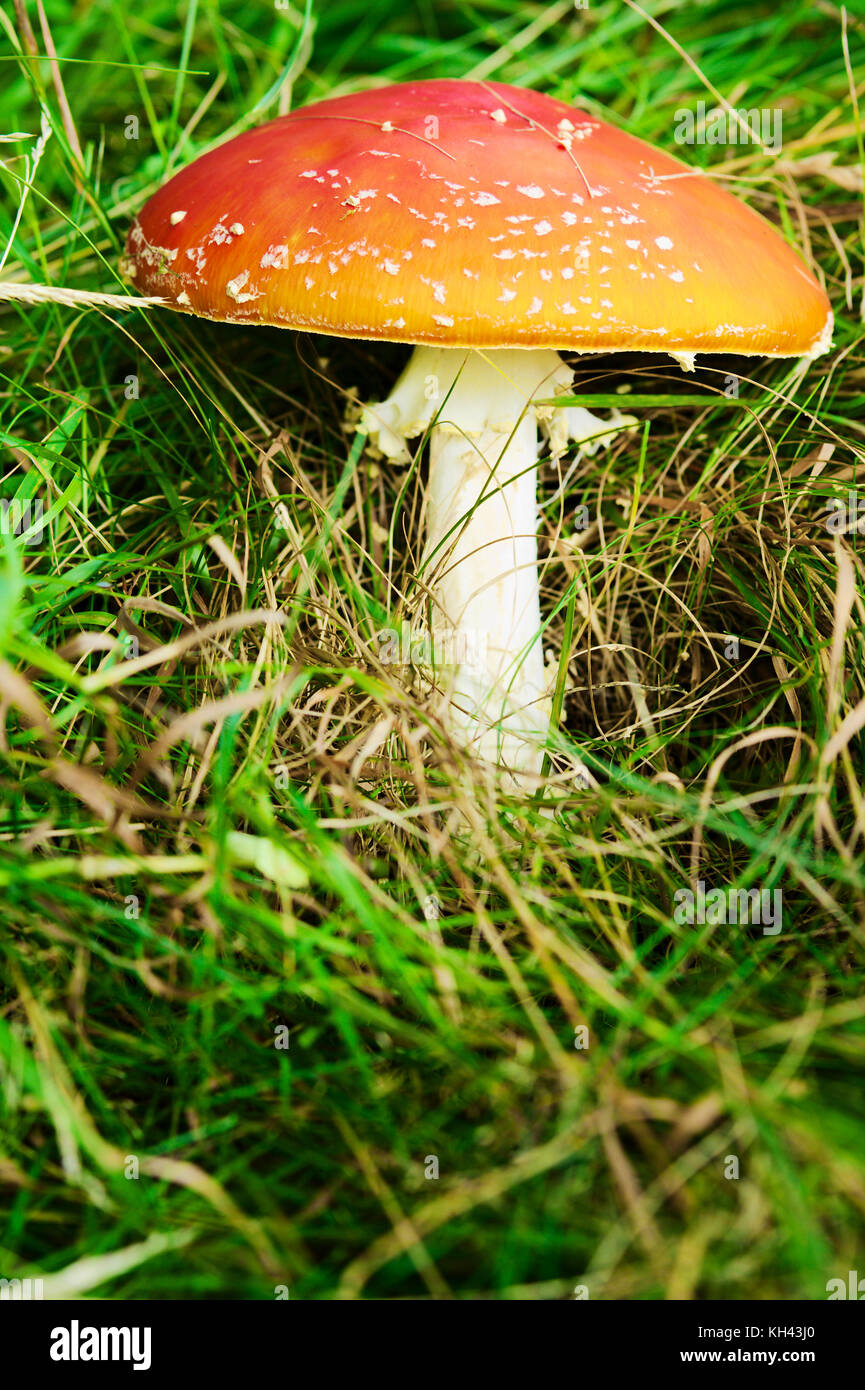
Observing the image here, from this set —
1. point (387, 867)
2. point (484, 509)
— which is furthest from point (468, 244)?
point (387, 867)

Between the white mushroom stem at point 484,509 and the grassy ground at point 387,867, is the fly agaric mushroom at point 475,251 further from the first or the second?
the grassy ground at point 387,867

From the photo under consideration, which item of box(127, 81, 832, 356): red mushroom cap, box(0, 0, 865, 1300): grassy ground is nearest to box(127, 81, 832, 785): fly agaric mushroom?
box(127, 81, 832, 356): red mushroom cap

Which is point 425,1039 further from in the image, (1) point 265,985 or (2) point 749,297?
(2) point 749,297

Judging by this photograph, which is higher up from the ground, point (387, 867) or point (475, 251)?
point (475, 251)

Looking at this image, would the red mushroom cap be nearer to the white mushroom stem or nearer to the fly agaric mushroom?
the fly agaric mushroom

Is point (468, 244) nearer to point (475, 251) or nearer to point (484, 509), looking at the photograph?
point (475, 251)

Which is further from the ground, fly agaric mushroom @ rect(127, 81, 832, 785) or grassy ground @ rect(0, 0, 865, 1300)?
fly agaric mushroom @ rect(127, 81, 832, 785)
